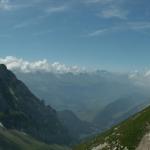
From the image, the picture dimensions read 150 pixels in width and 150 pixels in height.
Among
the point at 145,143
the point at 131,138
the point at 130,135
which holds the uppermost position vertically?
the point at 130,135

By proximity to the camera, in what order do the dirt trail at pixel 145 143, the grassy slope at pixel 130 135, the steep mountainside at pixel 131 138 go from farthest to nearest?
1. the grassy slope at pixel 130 135
2. the steep mountainside at pixel 131 138
3. the dirt trail at pixel 145 143

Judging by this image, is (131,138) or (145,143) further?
(131,138)

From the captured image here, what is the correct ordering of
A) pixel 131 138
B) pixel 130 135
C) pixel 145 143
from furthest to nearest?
pixel 130 135
pixel 131 138
pixel 145 143

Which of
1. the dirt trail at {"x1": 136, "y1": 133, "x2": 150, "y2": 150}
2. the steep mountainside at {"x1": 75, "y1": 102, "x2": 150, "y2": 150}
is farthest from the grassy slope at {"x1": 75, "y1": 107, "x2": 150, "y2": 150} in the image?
the dirt trail at {"x1": 136, "y1": 133, "x2": 150, "y2": 150}

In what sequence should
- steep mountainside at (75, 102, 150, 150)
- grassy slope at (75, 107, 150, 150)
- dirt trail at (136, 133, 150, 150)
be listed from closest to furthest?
dirt trail at (136, 133, 150, 150)
steep mountainside at (75, 102, 150, 150)
grassy slope at (75, 107, 150, 150)

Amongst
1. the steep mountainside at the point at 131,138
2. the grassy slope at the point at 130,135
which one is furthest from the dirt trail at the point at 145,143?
the grassy slope at the point at 130,135

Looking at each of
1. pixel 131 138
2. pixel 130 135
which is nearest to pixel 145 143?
pixel 131 138

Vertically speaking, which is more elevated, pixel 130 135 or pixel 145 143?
pixel 130 135

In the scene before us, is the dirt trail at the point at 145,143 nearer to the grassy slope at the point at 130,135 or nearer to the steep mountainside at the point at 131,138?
the steep mountainside at the point at 131,138

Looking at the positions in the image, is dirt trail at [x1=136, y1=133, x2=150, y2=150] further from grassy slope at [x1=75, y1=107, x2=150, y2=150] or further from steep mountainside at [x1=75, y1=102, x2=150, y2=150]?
grassy slope at [x1=75, y1=107, x2=150, y2=150]

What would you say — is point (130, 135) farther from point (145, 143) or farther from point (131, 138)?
point (145, 143)

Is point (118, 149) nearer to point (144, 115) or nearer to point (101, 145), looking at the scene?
point (101, 145)

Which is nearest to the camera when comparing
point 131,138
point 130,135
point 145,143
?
point 145,143

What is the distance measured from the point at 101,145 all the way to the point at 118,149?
35.9ft
